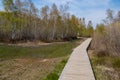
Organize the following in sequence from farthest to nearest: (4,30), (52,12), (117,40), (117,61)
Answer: (52,12) < (4,30) < (117,40) < (117,61)

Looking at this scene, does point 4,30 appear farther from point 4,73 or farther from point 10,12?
point 4,73

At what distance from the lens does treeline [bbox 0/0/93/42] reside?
33344mm

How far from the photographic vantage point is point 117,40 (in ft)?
46.0

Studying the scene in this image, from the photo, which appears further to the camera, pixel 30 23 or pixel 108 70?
pixel 30 23

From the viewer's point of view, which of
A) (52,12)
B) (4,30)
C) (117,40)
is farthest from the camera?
(52,12)

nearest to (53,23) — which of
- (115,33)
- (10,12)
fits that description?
(10,12)

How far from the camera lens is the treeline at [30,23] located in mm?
33344

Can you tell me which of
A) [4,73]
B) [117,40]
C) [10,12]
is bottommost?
[4,73]

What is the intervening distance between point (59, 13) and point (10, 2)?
17106mm

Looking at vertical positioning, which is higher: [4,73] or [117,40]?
[117,40]

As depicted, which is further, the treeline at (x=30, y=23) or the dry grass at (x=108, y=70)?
the treeline at (x=30, y=23)

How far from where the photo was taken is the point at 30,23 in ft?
142

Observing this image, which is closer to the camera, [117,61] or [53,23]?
[117,61]

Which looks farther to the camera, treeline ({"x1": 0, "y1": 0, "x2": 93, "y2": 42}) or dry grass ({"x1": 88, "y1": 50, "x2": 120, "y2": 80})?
treeline ({"x1": 0, "y1": 0, "x2": 93, "y2": 42})
